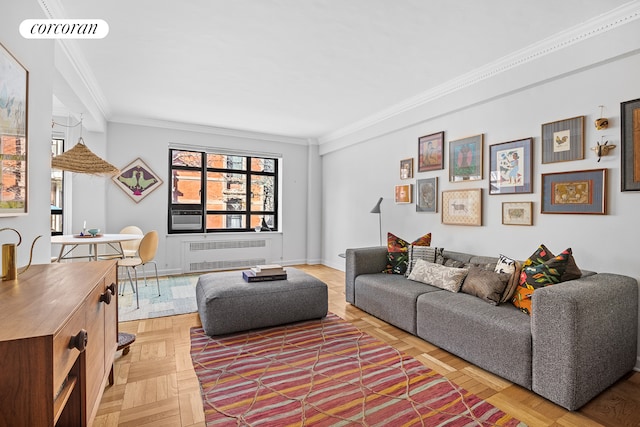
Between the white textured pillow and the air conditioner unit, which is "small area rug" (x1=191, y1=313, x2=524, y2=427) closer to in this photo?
the white textured pillow

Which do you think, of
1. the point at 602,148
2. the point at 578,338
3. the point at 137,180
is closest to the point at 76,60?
the point at 137,180

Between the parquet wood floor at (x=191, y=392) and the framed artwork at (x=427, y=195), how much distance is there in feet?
5.66

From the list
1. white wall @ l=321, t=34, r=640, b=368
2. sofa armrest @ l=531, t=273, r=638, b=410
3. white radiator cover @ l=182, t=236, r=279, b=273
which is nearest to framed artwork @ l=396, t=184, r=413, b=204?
white wall @ l=321, t=34, r=640, b=368

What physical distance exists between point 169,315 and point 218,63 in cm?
263

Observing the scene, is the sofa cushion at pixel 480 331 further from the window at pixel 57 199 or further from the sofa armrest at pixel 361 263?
the window at pixel 57 199

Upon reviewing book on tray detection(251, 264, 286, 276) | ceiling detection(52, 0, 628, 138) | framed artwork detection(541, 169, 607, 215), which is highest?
ceiling detection(52, 0, 628, 138)

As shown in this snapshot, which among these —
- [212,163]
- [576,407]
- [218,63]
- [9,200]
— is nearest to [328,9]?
[218,63]

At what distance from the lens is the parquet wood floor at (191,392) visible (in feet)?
5.72

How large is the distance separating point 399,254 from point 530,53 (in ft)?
7.42

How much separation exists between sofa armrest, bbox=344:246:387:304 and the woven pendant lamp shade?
301cm

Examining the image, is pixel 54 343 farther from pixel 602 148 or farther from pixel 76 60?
pixel 602 148

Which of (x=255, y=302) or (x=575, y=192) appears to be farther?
(x=255, y=302)

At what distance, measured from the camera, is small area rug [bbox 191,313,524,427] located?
174cm

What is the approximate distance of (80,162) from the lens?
3.57m
